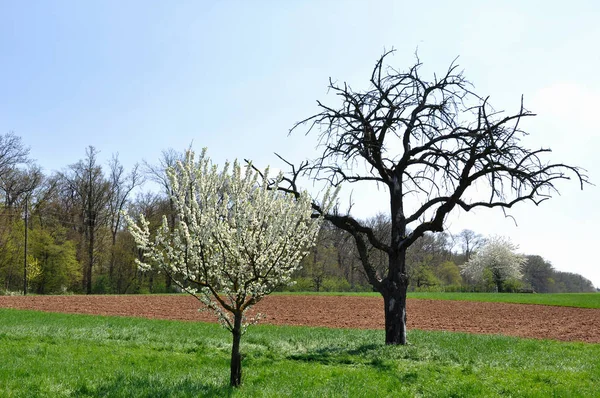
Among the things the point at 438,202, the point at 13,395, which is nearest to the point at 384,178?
the point at 438,202

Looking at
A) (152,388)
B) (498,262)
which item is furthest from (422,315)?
(498,262)

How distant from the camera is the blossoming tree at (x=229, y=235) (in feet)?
25.7

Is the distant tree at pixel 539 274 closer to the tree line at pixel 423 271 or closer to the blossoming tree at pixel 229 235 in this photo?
the tree line at pixel 423 271

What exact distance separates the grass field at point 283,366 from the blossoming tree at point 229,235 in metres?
1.44

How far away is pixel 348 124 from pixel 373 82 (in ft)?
5.47

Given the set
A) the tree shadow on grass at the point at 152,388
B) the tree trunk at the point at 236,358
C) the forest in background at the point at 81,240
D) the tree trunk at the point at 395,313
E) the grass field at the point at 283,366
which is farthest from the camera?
the forest in background at the point at 81,240

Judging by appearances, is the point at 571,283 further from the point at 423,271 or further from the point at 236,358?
the point at 236,358

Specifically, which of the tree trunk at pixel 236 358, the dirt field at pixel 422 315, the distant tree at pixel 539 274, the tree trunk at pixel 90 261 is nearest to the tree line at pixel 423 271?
the distant tree at pixel 539 274

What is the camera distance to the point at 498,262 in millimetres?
65938

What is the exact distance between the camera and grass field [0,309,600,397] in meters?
8.20

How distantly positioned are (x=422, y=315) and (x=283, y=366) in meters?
19.3

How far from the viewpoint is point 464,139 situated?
14.2 metres

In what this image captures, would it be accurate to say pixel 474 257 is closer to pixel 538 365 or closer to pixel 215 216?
pixel 538 365

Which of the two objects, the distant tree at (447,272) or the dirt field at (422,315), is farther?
the distant tree at (447,272)
